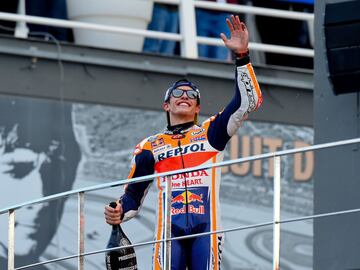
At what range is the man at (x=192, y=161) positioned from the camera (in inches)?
429

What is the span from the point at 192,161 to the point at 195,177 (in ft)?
0.37

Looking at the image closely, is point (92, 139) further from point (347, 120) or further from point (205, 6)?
point (347, 120)

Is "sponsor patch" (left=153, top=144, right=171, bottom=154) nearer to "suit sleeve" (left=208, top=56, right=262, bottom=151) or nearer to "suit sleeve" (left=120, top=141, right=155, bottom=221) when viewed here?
"suit sleeve" (left=120, top=141, right=155, bottom=221)

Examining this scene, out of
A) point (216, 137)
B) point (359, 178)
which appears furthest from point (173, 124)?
point (359, 178)

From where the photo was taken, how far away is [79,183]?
54.7 feet

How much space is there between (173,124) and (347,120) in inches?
69.9

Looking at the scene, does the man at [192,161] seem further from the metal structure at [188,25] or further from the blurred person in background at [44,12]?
the blurred person in background at [44,12]

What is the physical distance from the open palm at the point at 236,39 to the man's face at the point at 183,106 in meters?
0.48

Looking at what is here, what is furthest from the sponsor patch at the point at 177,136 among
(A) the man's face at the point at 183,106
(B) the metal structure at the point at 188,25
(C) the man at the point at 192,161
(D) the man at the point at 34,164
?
(B) the metal structure at the point at 188,25

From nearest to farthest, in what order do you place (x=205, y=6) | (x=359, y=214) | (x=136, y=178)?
(x=136, y=178) → (x=359, y=214) → (x=205, y=6)

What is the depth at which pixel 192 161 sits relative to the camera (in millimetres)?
11078

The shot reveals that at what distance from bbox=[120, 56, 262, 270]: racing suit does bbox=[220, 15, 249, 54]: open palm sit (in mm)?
75

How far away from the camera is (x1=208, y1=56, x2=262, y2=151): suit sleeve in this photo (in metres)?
10.9

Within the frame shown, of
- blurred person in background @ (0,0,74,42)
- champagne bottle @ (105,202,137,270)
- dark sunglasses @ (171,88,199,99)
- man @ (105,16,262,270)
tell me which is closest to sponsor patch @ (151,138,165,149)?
man @ (105,16,262,270)
